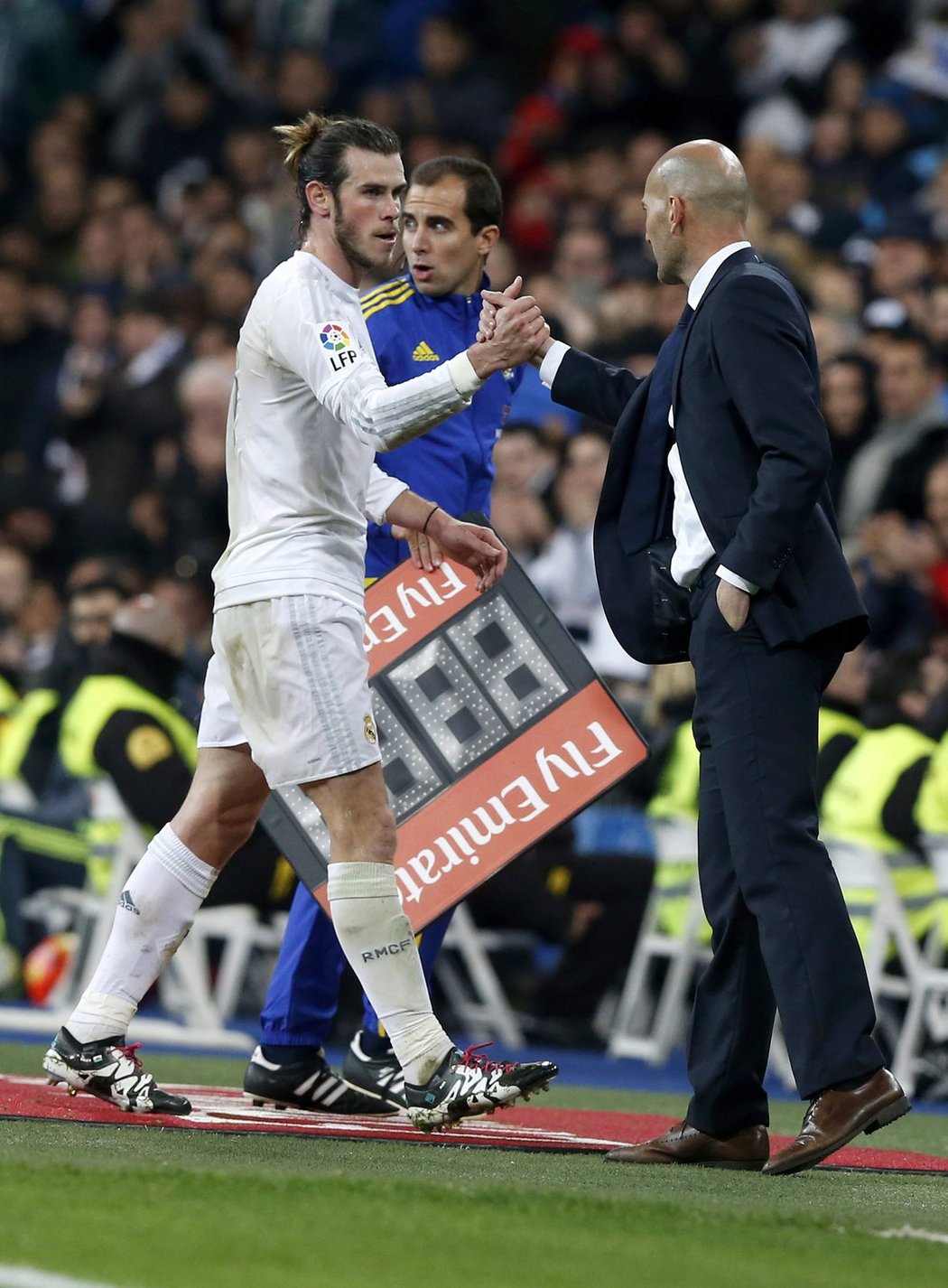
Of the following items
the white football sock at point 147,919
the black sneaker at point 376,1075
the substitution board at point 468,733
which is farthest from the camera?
the black sneaker at point 376,1075

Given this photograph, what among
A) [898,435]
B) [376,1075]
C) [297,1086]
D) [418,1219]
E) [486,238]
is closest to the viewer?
[418,1219]

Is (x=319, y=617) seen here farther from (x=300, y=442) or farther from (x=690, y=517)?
(x=690, y=517)

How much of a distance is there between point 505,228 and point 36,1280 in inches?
527

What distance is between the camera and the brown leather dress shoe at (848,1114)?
496 cm

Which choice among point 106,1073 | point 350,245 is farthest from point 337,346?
point 106,1073

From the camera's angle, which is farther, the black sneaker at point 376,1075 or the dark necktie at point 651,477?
the black sneaker at point 376,1075

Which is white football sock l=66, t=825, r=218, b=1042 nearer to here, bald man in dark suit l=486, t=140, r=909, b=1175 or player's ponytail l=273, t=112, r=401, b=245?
bald man in dark suit l=486, t=140, r=909, b=1175

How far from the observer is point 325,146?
5.52 m

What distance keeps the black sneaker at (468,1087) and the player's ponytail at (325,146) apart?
6.78 feet

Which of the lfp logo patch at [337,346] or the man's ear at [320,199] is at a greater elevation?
the man's ear at [320,199]

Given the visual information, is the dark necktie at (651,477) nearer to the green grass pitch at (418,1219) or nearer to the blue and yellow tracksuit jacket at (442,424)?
the blue and yellow tracksuit jacket at (442,424)

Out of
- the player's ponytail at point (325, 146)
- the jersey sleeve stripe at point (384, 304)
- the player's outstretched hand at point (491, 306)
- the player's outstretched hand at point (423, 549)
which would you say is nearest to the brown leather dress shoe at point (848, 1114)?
the player's outstretched hand at point (423, 549)

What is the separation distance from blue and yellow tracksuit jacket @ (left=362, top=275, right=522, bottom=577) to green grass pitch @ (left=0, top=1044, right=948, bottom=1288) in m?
2.09

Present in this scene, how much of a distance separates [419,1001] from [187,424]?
9.60 meters
